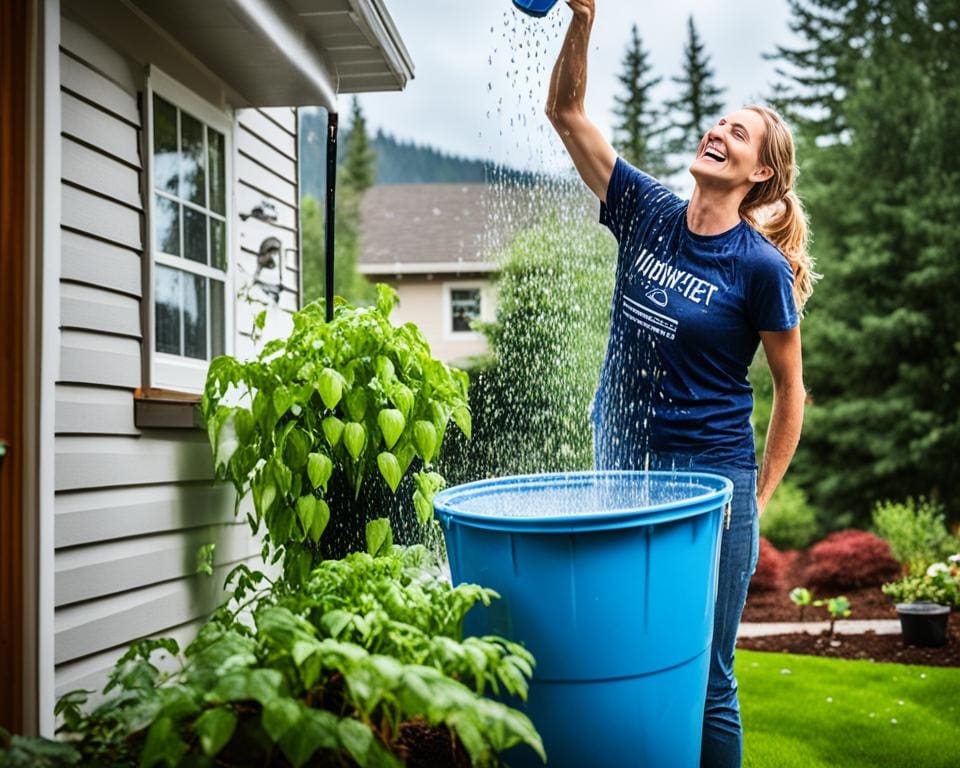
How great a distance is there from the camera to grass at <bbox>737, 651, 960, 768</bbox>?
2875 mm

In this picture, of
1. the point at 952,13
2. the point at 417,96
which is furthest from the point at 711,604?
the point at 417,96

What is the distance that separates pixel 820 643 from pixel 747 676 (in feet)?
2.98

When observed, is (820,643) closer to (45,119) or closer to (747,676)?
(747,676)

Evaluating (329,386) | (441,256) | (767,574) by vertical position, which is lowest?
(767,574)

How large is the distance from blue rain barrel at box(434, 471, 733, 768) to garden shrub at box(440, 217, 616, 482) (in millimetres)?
6502

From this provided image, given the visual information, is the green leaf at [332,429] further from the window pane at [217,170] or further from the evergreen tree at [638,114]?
the evergreen tree at [638,114]

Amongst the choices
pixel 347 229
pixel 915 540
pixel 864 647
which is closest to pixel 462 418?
pixel 864 647

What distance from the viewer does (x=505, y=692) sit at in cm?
178

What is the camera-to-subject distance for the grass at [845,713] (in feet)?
9.43

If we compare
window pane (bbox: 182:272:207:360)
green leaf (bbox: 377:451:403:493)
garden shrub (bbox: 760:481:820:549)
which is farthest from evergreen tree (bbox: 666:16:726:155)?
green leaf (bbox: 377:451:403:493)

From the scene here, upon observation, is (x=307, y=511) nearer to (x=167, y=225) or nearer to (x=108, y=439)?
(x=108, y=439)

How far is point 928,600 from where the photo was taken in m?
5.09

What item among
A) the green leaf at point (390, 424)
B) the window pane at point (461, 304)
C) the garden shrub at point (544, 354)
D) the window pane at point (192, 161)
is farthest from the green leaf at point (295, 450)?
the window pane at point (461, 304)

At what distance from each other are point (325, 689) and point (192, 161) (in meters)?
2.11
